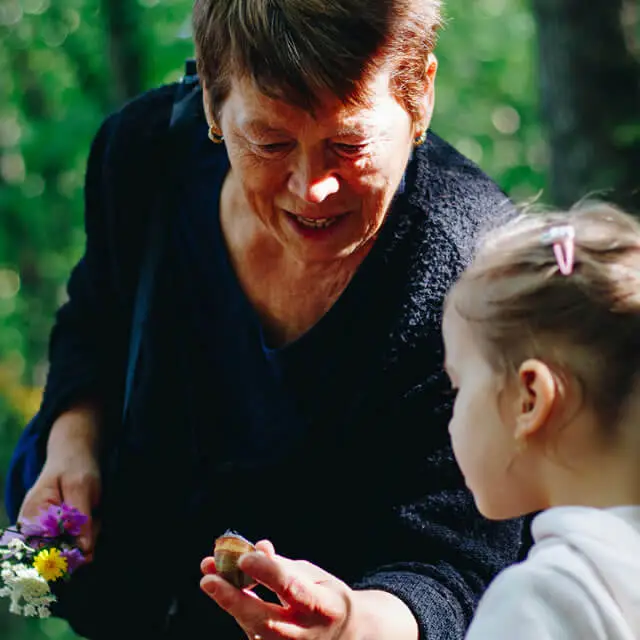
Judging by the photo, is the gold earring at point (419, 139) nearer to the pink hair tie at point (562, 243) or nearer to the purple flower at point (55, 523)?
the pink hair tie at point (562, 243)

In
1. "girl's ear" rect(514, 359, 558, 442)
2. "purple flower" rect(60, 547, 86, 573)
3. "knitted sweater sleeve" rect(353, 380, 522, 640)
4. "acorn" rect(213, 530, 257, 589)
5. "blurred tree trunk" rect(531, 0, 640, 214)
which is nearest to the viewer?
"girl's ear" rect(514, 359, 558, 442)

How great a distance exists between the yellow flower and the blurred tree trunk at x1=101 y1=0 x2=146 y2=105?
310 cm

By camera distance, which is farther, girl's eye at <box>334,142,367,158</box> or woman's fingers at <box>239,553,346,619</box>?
girl's eye at <box>334,142,367,158</box>

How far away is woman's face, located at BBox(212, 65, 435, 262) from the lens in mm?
2023

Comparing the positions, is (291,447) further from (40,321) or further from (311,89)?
(40,321)

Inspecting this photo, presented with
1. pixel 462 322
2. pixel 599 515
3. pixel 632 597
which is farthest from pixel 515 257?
pixel 632 597

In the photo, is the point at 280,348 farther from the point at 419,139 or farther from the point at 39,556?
the point at 39,556

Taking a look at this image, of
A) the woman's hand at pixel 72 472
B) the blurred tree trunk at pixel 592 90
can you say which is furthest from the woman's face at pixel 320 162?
the blurred tree trunk at pixel 592 90

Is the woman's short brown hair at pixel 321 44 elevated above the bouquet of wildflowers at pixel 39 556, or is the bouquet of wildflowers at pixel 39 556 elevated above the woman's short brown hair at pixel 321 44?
the woman's short brown hair at pixel 321 44

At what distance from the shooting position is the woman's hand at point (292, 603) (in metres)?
1.74

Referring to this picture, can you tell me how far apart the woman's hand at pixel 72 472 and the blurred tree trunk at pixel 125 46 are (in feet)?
8.76

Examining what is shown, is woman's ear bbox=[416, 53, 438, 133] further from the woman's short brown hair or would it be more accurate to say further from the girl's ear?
the girl's ear

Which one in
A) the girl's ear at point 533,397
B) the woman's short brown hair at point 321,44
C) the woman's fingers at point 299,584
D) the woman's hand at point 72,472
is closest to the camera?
the girl's ear at point 533,397

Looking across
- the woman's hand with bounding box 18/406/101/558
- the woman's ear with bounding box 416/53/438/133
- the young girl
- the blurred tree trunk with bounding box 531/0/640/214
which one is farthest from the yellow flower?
the blurred tree trunk with bounding box 531/0/640/214
